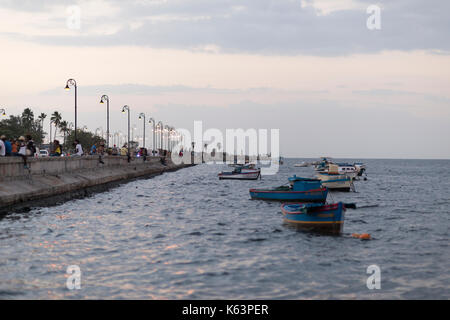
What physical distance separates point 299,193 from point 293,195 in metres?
0.99

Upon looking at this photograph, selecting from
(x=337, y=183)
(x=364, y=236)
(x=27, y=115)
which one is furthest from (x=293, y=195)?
(x=27, y=115)

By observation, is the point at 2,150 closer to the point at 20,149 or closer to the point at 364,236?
the point at 20,149

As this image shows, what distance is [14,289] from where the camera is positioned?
14.8 meters

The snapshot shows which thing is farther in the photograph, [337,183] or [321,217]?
[337,183]

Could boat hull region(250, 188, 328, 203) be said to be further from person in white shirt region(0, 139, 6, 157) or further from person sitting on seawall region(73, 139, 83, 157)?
person in white shirt region(0, 139, 6, 157)

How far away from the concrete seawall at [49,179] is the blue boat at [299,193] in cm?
1648

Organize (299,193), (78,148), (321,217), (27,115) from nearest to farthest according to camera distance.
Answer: (321,217) → (299,193) → (78,148) → (27,115)

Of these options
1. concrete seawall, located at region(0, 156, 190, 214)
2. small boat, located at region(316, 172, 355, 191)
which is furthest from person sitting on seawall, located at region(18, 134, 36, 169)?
small boat, located at region(316, 172, 355, 191)

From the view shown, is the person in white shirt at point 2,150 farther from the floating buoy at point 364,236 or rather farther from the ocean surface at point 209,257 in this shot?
the floating buoy at point 364,236

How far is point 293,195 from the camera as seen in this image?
1825 inches

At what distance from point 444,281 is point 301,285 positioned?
4922 millimetres

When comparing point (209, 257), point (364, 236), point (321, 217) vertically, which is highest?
point (321, 217)
